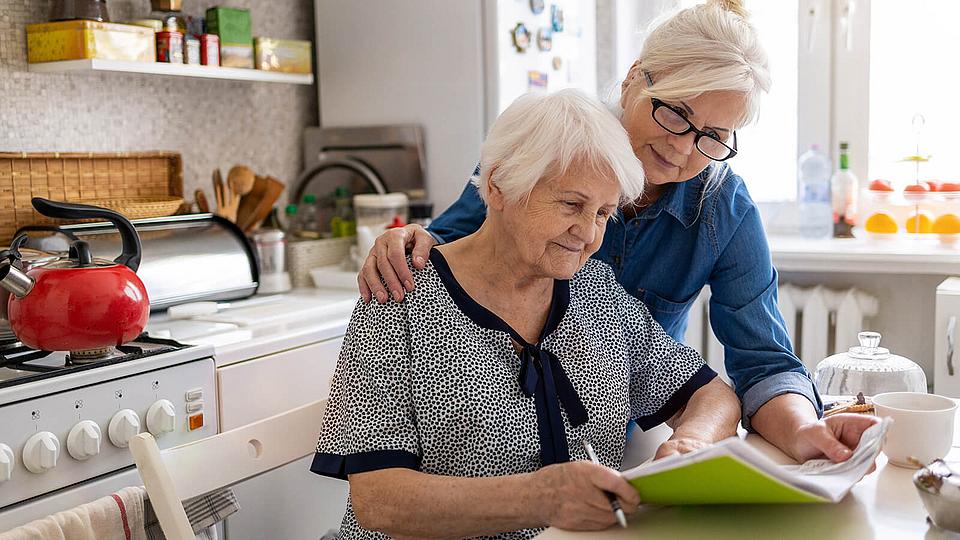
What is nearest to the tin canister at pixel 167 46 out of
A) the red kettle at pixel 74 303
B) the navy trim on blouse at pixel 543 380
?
the red kettle at pixel 74 303

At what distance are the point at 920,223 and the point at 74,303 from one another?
226 cm

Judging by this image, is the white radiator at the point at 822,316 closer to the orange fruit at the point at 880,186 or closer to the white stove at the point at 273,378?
the orange fruit at the point at 880,186

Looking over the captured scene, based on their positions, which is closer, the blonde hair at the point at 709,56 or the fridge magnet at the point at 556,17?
the blonde hair at the point at 709,56

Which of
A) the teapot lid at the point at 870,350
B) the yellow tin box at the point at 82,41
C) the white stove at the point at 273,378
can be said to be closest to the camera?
the teapot lid at the point at 870,350

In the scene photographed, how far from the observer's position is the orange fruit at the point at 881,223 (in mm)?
2711

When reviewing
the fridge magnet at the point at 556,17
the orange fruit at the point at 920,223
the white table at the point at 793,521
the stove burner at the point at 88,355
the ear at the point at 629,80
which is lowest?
the white table at the point at 793,521

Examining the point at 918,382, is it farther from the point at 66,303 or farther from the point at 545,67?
the point at 545,67

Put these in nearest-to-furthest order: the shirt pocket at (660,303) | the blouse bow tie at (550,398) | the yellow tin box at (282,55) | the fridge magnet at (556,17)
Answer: the blouse bow tie at (550,398), the shirt pocket at (660,303), the yellow tin box at (282,55), the fridge magnet at (556,17)

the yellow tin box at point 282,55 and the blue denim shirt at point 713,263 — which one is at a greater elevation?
the yellow tin box at point 282,55

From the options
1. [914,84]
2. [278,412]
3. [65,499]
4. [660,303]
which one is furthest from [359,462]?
[914,84]

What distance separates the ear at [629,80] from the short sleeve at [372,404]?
1.64 ft

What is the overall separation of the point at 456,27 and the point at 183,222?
0.96 metres

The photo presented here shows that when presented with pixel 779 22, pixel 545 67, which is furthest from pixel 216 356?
pixel 779 22

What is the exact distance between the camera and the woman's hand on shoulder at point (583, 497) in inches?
40.5
